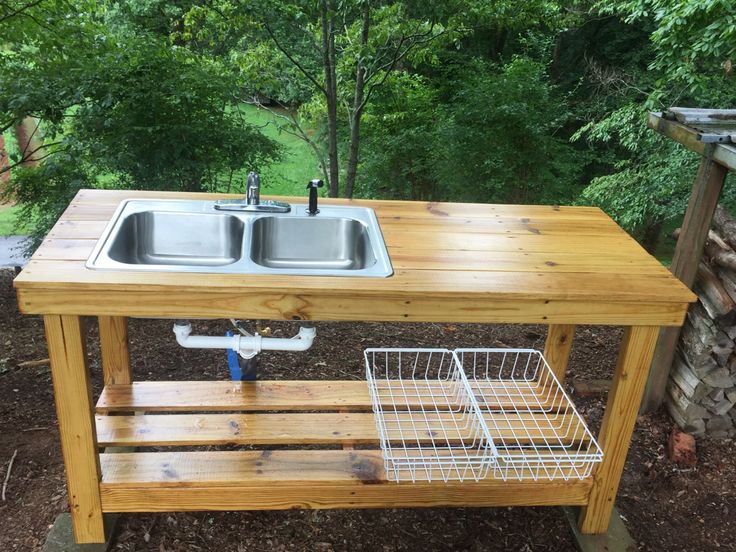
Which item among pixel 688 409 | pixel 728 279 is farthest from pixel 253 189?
pixel 688 409

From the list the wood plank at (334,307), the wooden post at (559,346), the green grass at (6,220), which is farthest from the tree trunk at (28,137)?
the wooden post at (559,346)

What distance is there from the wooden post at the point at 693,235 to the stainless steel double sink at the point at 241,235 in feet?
4.35

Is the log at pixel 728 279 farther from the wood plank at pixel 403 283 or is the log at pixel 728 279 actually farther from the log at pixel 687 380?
the wood plank at pixel 403 283

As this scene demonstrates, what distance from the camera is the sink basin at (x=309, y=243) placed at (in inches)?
87.0

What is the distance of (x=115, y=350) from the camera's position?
94.8 inches

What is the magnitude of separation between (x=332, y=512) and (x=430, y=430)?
487mm

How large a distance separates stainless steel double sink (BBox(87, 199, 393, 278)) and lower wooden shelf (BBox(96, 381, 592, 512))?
555mm

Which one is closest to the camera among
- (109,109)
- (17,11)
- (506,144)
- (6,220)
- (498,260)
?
(498,260)

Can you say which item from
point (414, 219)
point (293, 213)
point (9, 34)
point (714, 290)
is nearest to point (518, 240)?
point (414, 219)

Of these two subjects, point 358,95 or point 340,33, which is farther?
point 340,33

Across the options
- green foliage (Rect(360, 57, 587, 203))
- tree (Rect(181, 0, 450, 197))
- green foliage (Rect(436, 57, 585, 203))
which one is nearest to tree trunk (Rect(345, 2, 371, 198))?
tree (Rect(181, 0, 450, 197))

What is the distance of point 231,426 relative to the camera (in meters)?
2.21

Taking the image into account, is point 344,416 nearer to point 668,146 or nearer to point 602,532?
point 602,532

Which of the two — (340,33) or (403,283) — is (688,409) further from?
(340,33)
